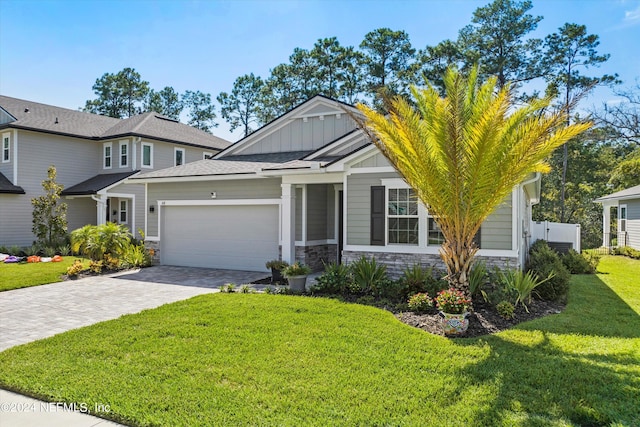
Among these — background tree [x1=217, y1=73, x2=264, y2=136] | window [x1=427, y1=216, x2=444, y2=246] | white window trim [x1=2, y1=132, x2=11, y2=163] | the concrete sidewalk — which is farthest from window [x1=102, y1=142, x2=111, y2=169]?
window [x1=427, y1=216, x2=444, y2=246]

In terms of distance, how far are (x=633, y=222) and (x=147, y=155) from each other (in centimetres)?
2468

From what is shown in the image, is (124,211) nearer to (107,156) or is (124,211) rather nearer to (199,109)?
(107,156)

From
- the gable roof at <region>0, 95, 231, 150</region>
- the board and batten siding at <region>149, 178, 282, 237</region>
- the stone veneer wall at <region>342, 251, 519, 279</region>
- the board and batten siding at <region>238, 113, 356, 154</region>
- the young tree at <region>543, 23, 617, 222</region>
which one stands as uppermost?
the young tree at <region>543, 23, 617, 222</region>

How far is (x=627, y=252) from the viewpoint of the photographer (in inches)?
739

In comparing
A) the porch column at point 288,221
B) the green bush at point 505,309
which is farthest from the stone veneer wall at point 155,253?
the green bush at point 505,309

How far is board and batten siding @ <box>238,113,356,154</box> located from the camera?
46.9ft

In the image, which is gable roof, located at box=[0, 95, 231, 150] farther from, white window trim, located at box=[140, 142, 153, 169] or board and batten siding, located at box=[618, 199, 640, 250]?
board and batten siding, located at box=[618, 199, 640, 250]

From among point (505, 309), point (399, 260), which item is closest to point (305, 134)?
point (399, 260)

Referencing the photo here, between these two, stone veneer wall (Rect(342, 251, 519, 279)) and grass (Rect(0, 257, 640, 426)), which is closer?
grass (Rect(0, 257, 640, 426))

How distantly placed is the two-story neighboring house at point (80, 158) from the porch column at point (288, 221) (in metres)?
A: 10.7

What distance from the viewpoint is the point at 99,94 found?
40469mm

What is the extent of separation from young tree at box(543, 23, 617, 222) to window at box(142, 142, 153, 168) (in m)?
24.3

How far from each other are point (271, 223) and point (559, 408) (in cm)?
942

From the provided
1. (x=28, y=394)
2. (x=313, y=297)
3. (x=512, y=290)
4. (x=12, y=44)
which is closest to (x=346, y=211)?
(x=313, y=297)
